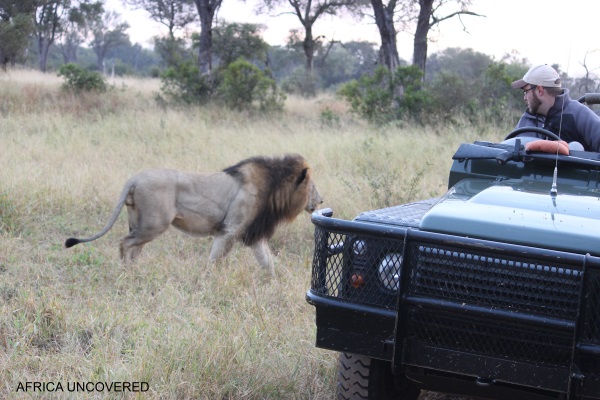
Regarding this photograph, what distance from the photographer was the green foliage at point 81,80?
1596 centimetres

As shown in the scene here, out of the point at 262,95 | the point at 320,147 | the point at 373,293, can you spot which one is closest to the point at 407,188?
the point at 320,147

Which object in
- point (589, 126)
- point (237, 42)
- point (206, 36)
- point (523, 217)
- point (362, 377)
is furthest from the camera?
point (237, 42)

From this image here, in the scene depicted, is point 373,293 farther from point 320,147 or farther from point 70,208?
point 320,147

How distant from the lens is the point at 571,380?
93.5 inches

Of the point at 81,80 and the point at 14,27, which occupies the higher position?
the point at 14,27

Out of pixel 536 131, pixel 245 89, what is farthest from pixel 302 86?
pixel 536 131

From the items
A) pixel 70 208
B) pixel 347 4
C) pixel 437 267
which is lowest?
pixel 70 208

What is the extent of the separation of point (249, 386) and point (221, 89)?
1300 cm

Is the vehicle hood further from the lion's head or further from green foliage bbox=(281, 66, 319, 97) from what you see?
green foliage bbox=(281, 66, 319, 97)

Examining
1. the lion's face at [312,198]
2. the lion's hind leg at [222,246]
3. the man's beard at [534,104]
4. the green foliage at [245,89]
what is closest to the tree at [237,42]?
the green foliage at [245,89]

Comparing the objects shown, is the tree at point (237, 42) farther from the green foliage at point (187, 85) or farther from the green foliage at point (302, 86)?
the green foliage at point (187, 85)

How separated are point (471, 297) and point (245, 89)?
13.5 m

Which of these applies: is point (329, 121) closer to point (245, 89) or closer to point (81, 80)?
point (245, 89)

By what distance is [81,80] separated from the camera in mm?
16000
